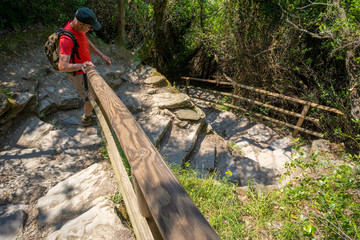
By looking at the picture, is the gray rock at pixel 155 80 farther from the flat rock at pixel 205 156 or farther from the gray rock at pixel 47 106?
the gray rock at pixel 47 106

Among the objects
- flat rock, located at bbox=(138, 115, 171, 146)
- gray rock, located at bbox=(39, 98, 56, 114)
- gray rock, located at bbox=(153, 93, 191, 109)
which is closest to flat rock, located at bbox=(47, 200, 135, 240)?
flat rock, located at bbox=(138, 115, 171, 146)

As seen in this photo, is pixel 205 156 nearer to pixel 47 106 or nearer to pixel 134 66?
pixel 47 106

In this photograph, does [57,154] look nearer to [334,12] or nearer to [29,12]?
[29,12]

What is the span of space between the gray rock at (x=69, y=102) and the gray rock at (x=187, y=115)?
7.19 ft

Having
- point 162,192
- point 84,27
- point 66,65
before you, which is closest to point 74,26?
point 84,27

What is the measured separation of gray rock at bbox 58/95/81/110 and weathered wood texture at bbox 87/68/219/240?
135 inches

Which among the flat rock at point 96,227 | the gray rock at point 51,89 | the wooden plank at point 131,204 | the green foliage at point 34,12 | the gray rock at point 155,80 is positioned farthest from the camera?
the gray rock at point 155,80

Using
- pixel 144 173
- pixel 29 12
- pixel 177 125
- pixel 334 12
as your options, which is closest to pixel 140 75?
pixel 177 125

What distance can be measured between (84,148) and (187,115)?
237cm

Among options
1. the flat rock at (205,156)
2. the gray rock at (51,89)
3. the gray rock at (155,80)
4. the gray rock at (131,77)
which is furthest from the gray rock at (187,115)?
the gray rock at (51,89)

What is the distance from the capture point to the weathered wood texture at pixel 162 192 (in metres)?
0.74

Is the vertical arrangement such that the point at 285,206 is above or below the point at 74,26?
below

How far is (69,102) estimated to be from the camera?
4262 mm

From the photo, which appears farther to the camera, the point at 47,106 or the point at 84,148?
the point at 47,106
